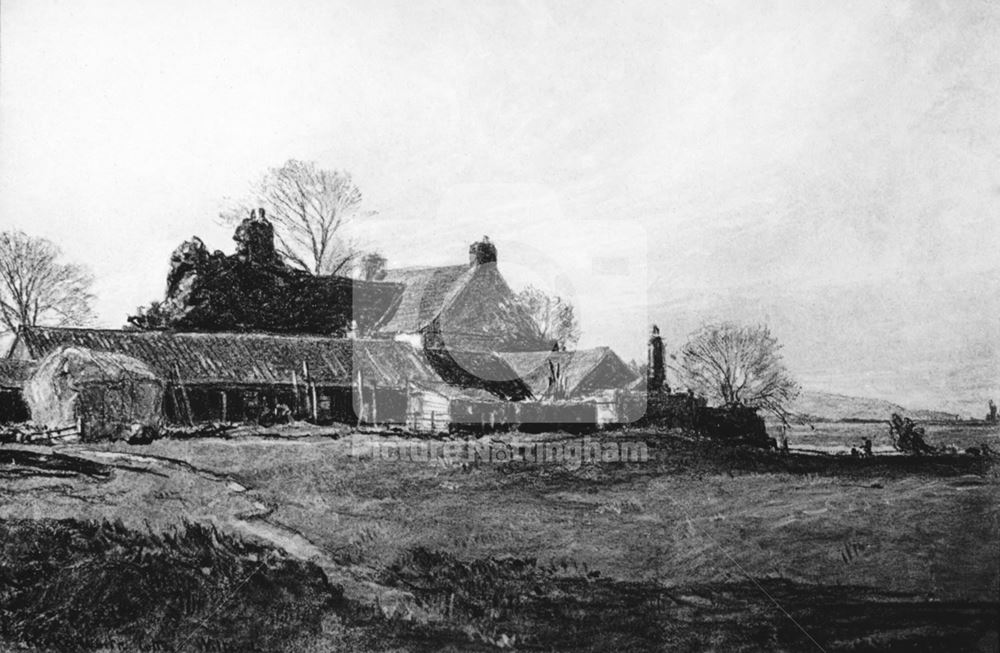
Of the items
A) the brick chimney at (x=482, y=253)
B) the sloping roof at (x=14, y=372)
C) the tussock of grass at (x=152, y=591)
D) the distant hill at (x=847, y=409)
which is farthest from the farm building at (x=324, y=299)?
the distant hill at (x=847, y=409)

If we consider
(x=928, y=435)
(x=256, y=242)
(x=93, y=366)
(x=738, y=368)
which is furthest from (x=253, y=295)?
(x=928, y=435)

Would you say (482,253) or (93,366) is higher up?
(482,253)

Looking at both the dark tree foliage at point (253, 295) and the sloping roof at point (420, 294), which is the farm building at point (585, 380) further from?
the dark tree foliage at point (253, 295)

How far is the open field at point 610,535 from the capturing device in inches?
108

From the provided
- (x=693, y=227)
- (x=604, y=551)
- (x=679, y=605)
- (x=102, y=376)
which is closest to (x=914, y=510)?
(x=679, y=605)

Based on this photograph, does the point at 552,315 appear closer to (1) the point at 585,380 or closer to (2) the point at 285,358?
(1) the point at 585,380

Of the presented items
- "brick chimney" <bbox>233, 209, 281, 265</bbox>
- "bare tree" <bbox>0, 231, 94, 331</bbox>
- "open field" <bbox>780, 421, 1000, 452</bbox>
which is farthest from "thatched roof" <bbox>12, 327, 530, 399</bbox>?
"open field" <bbox>780, 421, 1000, 452</bbox>

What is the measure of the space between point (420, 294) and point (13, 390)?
181 cm

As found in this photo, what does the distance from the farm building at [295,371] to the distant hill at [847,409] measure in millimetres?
1135

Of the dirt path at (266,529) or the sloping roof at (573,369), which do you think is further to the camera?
the sloping roof at (573,369)

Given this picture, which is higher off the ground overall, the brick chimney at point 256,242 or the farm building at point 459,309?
the brick chimney at point 256,242

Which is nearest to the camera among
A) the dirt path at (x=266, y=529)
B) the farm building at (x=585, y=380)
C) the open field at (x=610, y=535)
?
the open field at (x=610, y=535)

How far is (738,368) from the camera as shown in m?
3.19

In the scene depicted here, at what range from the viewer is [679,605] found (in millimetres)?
2803
